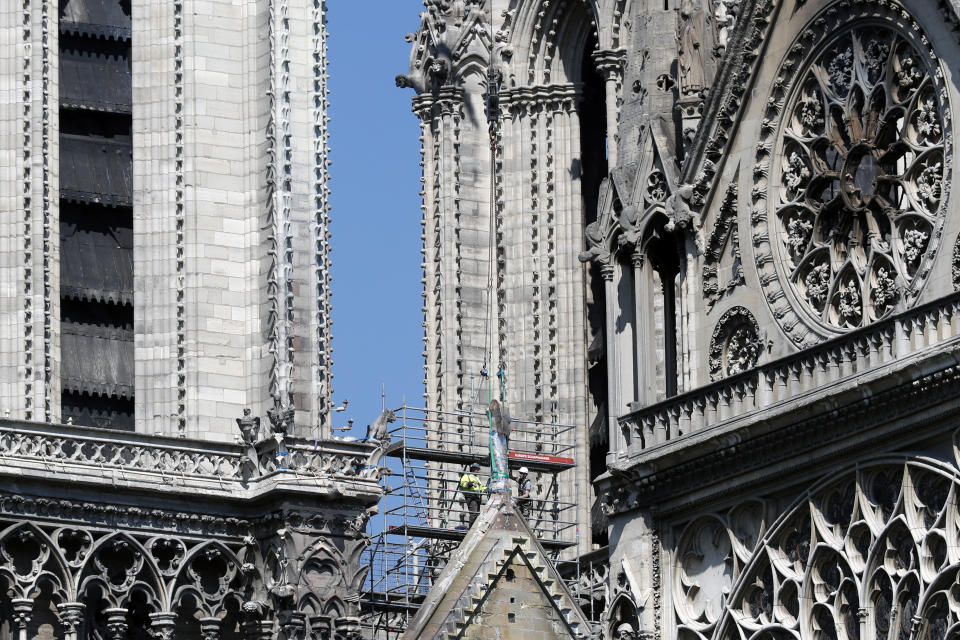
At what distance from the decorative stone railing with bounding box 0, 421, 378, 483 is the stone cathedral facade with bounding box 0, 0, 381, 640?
0.09 ft

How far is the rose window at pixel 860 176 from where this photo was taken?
164 feet

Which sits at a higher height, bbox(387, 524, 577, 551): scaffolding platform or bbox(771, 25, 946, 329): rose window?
bbox(771, 25, 946, 329): rose window

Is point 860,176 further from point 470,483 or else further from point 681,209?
point 470,483

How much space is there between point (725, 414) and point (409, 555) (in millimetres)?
5786

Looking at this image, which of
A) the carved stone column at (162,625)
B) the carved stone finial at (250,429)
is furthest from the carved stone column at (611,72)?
the carved stone column at (162,625)

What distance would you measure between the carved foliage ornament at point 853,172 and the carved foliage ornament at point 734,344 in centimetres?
64

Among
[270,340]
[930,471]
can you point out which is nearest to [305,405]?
[270,340]

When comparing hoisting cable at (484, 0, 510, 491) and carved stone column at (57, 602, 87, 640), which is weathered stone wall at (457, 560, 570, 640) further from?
hoisting cable at (484, 0, 510, 491)

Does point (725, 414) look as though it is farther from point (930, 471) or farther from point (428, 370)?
point (428, 370)

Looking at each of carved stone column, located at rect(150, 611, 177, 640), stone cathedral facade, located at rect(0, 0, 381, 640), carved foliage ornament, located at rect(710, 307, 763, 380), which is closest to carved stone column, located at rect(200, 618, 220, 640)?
stone cathedral facade, located at rect(0, 0, 381, 640)

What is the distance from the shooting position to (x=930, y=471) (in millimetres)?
47906

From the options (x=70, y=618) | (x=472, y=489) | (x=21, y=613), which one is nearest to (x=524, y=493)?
(x=472, y=489)

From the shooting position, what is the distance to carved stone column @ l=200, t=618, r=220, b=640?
166 ft

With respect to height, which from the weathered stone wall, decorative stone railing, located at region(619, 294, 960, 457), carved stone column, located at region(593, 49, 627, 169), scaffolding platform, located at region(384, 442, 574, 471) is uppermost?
carved stone column, located at region(593, 49, 627, 169)
